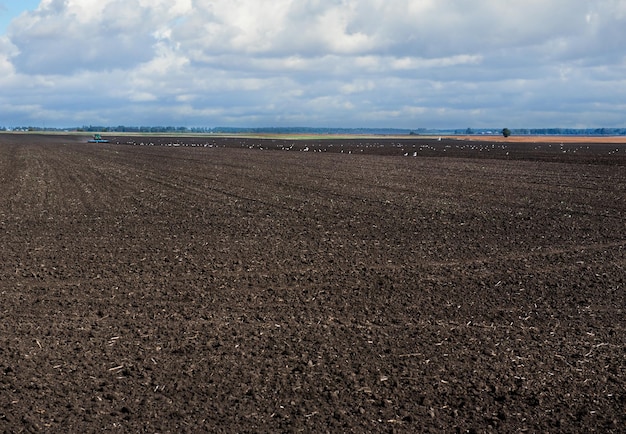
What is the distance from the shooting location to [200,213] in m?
19.7

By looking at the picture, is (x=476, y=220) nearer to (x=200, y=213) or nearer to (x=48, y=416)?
(x=200, y=213)

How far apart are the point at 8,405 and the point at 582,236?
43.1ft

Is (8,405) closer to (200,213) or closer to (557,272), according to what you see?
(557,272)

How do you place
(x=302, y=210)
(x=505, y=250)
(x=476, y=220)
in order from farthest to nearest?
(x=302, y=210)
(x=476, y=220)
(x=505, y=250)

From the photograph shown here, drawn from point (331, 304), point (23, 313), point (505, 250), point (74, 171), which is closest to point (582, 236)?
point (505, 250)

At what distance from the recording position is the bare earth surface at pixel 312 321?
22.0 feet

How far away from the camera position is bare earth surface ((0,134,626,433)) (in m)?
6.70

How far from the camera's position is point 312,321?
935 centimetres

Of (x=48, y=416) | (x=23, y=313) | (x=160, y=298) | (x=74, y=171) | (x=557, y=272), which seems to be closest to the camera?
(x=48, y=416)

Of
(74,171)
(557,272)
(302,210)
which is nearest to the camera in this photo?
(557,272)

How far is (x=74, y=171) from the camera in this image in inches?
1459

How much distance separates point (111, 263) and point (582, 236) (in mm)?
10226

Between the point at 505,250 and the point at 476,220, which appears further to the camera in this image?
the point at 476,220

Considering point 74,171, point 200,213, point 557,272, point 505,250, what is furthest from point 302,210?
point 74,171
